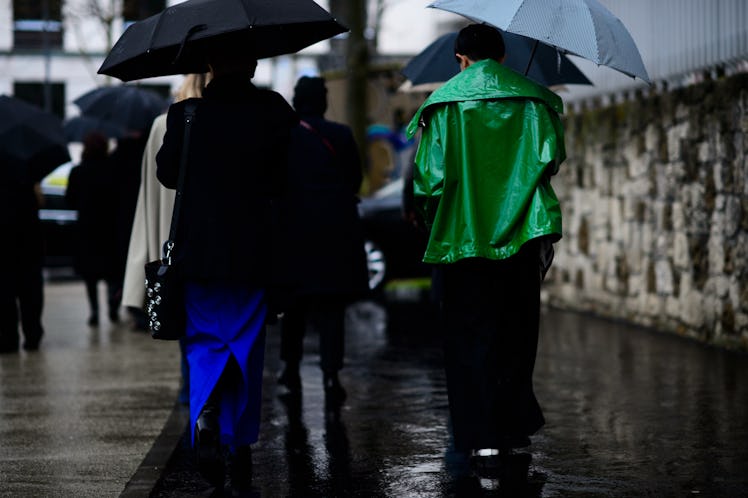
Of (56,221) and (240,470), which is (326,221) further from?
(56,221)

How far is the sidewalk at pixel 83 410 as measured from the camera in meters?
6.20

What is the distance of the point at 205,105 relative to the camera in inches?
229

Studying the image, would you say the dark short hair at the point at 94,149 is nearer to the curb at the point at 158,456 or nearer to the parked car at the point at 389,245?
the parked car at the point at 389,245

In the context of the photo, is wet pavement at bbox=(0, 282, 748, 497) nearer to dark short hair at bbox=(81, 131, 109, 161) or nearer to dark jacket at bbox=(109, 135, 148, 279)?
dark jacket at bbox=(109, 135, 148, 279)

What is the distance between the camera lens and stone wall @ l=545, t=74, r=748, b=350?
1021 cm

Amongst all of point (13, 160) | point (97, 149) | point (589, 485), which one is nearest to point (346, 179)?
point (589, 485)

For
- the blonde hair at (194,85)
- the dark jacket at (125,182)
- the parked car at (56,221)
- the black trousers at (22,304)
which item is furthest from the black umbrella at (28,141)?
the parked car at (56,221)

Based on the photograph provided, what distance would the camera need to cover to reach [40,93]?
44812 millimetres

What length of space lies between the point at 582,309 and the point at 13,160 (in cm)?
579

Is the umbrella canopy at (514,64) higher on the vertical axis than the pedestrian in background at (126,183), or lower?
higher

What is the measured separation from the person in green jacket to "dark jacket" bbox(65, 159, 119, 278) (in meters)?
7.81

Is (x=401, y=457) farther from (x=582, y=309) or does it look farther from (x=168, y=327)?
(x=582, y=309)

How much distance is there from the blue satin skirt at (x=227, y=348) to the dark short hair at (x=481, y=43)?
1459 millimetres

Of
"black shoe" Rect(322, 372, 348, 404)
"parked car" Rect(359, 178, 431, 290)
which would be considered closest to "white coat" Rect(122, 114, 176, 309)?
"black shoe" Rect(322, 372, 348, 404)
